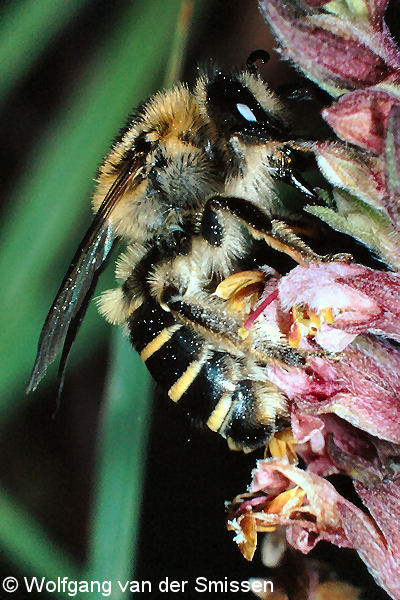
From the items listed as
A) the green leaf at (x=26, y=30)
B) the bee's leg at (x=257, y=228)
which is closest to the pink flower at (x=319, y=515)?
the bee's leg at (x=257, y=228)

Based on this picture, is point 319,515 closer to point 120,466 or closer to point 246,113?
point 246,113

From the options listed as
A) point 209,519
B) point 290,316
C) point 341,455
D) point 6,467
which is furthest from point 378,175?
point 6,467

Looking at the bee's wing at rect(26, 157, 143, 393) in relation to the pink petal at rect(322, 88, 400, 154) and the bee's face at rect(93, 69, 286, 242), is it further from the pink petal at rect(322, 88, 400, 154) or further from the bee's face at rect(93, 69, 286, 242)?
the pink petal at rect(322, 88, 400, 154)

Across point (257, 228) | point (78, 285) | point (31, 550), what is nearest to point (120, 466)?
point (31, 550)

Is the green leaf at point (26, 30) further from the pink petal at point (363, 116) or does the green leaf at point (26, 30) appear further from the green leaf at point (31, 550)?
the pink petal at point (363, 116)

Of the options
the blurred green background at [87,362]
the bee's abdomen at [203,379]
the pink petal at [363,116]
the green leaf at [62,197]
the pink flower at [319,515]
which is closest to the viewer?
the pink petal at [363,116]

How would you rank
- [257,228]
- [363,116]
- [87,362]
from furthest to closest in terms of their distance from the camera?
1. [87,362]
2. [257,228]
3. [363,116]

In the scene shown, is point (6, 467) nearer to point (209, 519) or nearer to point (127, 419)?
point (127, 419)

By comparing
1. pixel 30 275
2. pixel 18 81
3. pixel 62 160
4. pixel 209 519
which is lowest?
pixel 209 519
